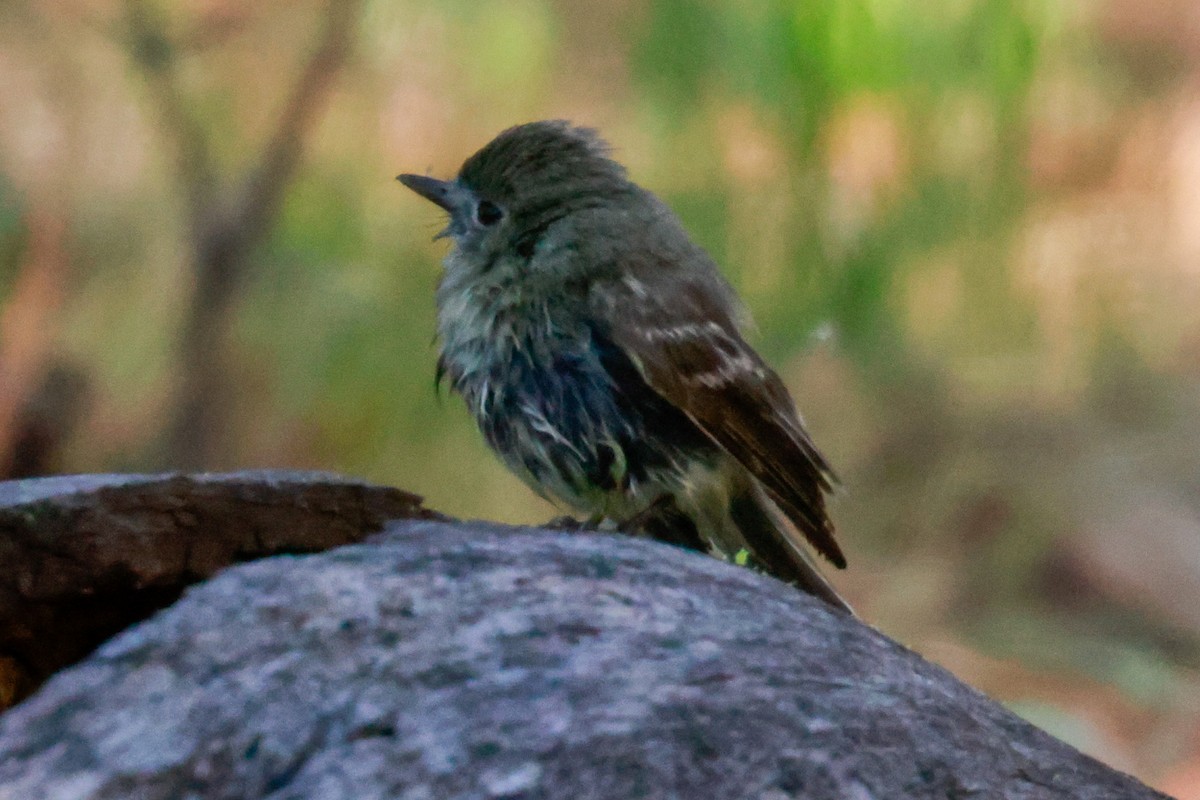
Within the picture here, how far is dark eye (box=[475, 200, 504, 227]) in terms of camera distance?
118 inches

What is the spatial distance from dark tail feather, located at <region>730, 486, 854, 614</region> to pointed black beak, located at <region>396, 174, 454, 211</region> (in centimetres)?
86

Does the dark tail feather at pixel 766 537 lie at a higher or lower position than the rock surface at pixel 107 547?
higher

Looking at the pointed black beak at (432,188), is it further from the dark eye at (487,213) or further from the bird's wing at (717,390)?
the bird's wing at (717,390)

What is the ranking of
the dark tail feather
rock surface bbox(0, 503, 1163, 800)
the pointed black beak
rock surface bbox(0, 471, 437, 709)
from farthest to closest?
the pointed black beak → the dark tail feather → rock surface bbox(0, 471, 437, 709) → rock surface bbox(0, 503, 1163, 800)

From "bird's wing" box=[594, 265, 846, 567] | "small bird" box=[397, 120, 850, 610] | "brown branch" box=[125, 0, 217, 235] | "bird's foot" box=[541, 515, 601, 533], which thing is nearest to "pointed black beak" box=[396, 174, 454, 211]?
"small bird" box=[397, 120, 850, 610]

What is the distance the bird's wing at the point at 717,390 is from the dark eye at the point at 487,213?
373 millimetres

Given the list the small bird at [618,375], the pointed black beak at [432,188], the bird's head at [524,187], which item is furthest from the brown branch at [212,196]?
the small bird at [618,375]

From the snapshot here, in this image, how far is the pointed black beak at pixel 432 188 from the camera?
10.2 feet

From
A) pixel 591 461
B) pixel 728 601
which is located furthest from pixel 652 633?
pixel 591 461

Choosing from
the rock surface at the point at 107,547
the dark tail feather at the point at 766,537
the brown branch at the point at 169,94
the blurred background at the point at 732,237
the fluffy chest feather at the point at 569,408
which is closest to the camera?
the rock surface at the point at 107,547

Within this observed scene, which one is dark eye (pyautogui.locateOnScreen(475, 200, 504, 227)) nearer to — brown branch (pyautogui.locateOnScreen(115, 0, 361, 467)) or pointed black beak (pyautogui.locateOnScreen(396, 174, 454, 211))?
pointed black beak (pyautogui.locateOnScreen(396, 174, 454, 211))

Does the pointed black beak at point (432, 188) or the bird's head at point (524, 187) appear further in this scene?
the pointed black beak at point (432, 188)

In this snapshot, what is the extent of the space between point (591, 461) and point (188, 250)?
2.75 metres

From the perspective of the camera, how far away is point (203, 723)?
150 centimetres
